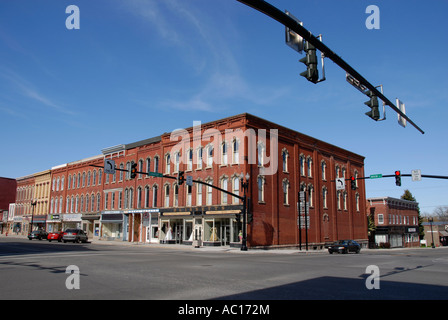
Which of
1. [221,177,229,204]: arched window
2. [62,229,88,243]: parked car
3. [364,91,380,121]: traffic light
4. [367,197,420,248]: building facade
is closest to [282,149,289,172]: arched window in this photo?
[221,177,229,204]: arched window

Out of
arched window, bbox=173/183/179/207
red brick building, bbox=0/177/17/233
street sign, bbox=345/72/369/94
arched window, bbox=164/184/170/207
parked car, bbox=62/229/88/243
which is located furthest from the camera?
red brick building, bbox=0/177/17/233

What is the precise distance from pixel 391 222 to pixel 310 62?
68.2 meters

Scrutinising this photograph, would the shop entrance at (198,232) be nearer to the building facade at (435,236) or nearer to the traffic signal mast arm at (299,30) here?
the traffic signal mast arm at (299,30)

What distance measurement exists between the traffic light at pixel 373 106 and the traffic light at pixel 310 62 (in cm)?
374

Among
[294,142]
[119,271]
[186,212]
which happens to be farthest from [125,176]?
[119,271]

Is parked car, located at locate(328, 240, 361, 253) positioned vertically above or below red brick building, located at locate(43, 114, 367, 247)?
below

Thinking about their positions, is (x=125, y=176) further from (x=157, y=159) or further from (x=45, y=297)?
(x=45, y=297)

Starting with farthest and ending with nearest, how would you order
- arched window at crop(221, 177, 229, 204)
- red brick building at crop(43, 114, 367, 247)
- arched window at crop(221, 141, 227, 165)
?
arched window at crop(221, 141, 227, 165) < arched window at crop(221, 177, 229, 204) < red brick building at crop(43, 114, 367, 247)

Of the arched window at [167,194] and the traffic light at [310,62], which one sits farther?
the arched window at [167,194]

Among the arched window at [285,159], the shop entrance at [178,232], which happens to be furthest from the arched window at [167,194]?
the arched window at [285,159]

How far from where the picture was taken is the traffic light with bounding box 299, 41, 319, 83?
7859 mm

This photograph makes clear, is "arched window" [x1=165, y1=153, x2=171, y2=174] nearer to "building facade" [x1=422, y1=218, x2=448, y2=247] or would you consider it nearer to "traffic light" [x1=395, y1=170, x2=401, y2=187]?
"traffic light" [x1=395, y1=170, x2=401, y2=187]

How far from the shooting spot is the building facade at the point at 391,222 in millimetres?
66062

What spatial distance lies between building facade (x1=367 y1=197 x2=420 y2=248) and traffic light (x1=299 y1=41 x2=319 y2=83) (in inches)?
2386
